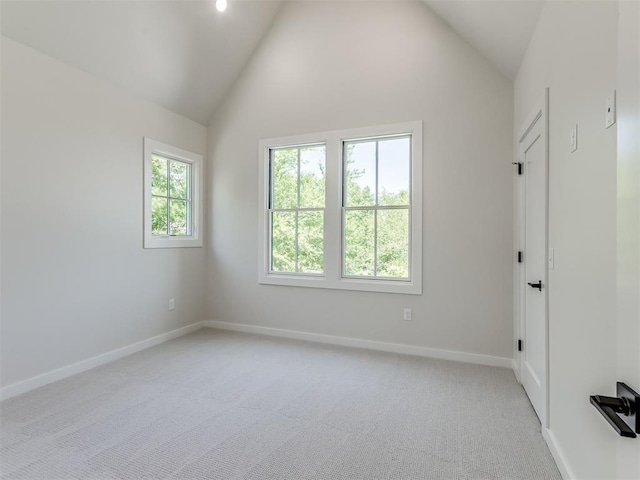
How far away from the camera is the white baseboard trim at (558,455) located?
1782 mm

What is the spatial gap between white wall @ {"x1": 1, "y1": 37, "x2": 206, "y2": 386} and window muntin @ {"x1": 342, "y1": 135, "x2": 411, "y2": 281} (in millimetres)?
2203

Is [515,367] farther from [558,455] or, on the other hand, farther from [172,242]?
[172,242]

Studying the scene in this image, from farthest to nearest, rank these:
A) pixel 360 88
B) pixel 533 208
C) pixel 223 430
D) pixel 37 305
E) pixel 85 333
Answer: pixel 360 88 → pixel 85 333 → pixel 37 305 → pixel 533 208 → pixel 223 430

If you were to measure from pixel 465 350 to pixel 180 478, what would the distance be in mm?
2800

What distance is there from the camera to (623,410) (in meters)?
0.66

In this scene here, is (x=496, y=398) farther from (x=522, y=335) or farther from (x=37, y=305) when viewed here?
(x=37, y=305)

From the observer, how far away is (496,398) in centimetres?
277

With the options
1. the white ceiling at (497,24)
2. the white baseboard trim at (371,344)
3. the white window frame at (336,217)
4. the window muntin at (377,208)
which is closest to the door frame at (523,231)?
the white baseboard trim at (371,344)

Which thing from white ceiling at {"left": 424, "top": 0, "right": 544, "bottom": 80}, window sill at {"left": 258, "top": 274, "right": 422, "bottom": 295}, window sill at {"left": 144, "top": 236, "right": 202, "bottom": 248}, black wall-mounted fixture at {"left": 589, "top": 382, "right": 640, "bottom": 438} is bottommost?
window sill at {"left": 258, "top": 274, "right": 422, "bottom": 295}

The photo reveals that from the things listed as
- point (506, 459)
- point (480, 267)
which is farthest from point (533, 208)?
point (506, 459)

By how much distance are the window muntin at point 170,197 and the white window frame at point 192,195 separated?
49 mm

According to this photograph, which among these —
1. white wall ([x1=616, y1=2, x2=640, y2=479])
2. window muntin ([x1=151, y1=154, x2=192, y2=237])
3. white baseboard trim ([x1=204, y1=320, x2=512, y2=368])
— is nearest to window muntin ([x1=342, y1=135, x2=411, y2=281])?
white baseboard trim ([x1=204, y1=320, x2=512, y2=368])

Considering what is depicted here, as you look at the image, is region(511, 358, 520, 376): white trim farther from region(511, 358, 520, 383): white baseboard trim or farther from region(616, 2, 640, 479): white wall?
region(616, 2, 640, 479): white wall

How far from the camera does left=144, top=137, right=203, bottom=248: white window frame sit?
398 cm
